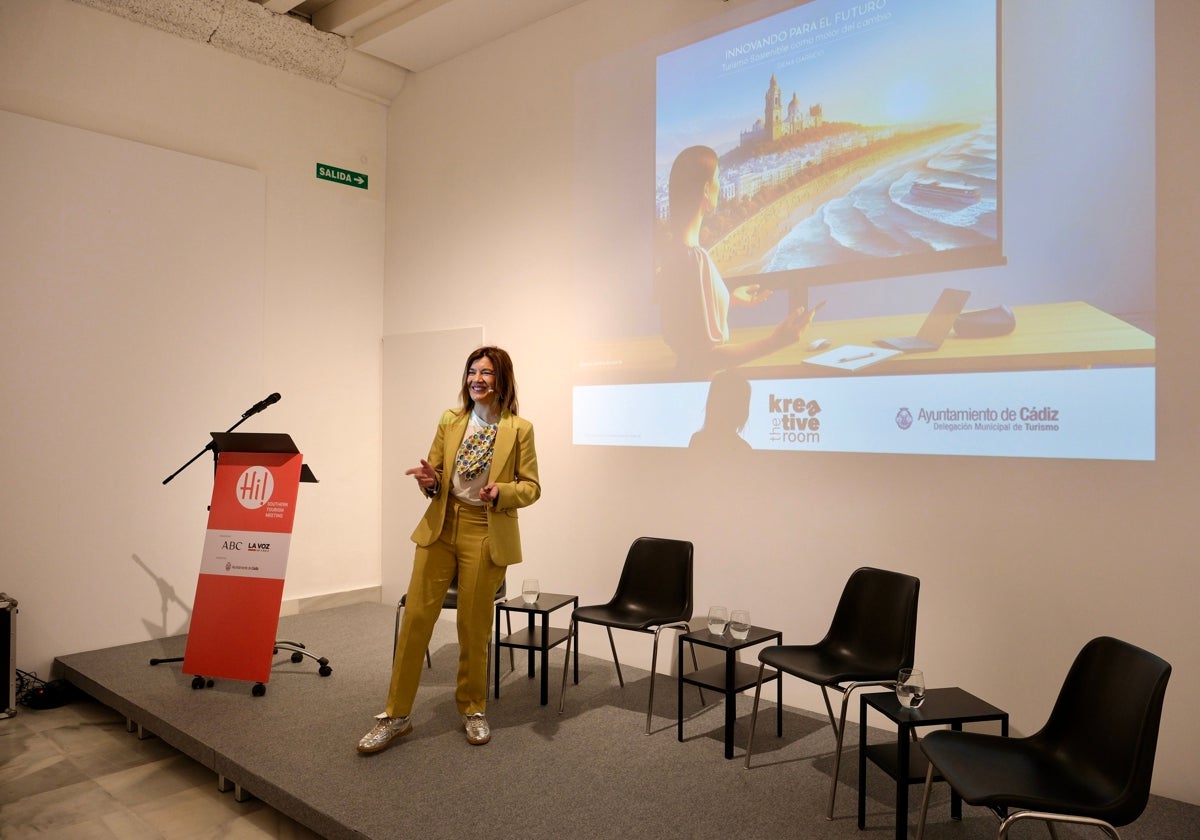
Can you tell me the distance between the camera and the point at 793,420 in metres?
4.04

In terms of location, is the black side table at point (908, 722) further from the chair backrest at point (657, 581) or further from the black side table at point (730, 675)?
the chair backrest at point (657, 581)

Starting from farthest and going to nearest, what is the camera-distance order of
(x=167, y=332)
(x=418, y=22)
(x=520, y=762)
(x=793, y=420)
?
(x=418, y=22) → (x=167, y=332) → (x=793, y=420) → (x=520, y=762)

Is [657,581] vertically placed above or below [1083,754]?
above

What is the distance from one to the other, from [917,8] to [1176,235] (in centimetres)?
146

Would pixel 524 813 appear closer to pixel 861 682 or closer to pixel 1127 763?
pixel 861 682

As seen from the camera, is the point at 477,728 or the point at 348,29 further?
the point at 348,29

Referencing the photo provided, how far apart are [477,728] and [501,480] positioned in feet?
3.37

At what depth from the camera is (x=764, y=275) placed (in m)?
4.15

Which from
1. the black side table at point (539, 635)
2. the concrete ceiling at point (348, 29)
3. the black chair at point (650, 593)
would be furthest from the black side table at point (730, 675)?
the concrete ceiling at point (348, 29)

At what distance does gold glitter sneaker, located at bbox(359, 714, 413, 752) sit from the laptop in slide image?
2.66 m

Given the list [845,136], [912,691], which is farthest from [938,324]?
[912,691]

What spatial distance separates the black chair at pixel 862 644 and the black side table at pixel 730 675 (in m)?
0.10

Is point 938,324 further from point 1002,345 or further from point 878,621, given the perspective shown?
point 878,621

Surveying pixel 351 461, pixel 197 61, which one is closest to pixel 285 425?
pixel 351 461
